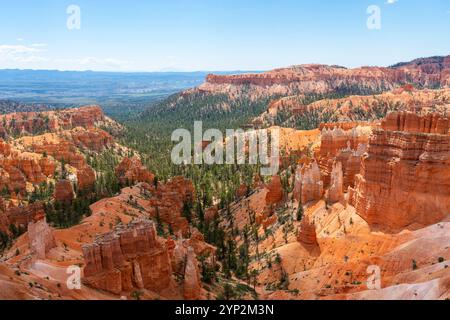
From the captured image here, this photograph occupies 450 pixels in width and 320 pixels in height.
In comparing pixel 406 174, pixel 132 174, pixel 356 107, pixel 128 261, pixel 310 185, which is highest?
pixel 356 107

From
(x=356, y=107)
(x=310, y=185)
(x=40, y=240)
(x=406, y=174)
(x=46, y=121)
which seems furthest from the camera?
(x=356, y=107)

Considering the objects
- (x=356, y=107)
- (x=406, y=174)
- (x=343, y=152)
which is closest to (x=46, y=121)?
(x=356, y=107)

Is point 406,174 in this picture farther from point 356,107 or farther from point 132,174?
point 356,107

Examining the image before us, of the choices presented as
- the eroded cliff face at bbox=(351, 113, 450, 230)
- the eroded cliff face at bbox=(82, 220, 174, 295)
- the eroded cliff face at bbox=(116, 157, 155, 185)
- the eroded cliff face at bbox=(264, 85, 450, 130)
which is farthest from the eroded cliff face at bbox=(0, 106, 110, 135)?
the eroded cliff face at bbox=(82, 220, 174, 295)

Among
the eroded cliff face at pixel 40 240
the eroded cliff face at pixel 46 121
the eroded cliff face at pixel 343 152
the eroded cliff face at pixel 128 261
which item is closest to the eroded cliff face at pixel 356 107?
the eroded cliff face at pixel 46 121

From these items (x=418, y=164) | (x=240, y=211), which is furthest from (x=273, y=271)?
(x=240, y=211)

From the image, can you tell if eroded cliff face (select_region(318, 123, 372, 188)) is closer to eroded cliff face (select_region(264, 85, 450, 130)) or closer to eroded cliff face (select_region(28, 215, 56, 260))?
eroded cliff face (select_region(28, 215, 56, 260))

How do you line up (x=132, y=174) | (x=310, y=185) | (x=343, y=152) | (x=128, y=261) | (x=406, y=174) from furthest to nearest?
1. (x=132, y=174)
2. (x=310, y=185)
3. (x=343, y=152)
4. (x=406, y=174)
5. (x=128, y=261)

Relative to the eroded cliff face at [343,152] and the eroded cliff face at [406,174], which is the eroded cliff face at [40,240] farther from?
the eroded cliff face at [343,152]
